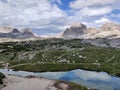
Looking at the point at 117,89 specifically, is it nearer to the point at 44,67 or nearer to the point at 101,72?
the point at 101,72

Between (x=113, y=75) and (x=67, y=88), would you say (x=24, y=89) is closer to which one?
(x=67, y=88)

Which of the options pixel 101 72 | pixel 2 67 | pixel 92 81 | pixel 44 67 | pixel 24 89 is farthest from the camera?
pixel 2 67

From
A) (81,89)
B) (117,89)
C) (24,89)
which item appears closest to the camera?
(24,89)

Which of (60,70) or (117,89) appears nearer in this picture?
(117,89)

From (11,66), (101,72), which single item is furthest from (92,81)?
(11,66)

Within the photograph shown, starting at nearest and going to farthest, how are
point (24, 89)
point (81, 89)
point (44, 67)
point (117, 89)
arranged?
point (24, 89) < point (81, 89) < point (117, 89) < point (44, 67)

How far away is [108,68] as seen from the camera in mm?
160875

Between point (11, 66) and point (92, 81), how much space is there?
80610 mm

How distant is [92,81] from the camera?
4754 inches

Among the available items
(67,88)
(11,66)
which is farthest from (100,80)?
(11,66)

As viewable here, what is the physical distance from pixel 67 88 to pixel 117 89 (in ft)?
85.4

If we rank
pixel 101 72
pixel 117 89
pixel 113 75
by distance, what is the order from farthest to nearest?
pixel 101 72 < pixel 113 75 < pixel 117 89

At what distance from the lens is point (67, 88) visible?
84.0 meters

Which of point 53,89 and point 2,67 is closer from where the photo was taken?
point 53,89
